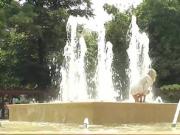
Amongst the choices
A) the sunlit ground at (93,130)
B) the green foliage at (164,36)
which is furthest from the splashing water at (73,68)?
the sunlit ground at (93,130)

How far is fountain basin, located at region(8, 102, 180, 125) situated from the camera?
13.3m

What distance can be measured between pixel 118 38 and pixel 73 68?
31.7 ft

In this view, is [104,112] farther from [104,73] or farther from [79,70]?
[79,70]

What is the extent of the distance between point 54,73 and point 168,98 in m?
11.2

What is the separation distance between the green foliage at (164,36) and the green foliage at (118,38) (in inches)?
78.4

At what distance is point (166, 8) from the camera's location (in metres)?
40.9

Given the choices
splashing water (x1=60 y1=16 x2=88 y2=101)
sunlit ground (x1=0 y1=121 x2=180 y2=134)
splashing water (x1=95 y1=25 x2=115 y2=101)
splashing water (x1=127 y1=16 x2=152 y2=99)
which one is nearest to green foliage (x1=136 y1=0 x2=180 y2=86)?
splashing water (x1=127 y1=16 x2=152 y2=99)

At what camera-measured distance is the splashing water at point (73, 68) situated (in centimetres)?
3192

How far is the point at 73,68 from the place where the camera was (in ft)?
116

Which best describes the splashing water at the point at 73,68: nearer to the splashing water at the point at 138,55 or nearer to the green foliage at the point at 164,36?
the splashing water at the point at 138,55

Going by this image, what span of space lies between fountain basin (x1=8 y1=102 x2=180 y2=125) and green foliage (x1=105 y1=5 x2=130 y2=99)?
85.3 feet

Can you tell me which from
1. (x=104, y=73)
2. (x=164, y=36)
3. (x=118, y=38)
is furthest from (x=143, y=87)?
(x=118, y=38)

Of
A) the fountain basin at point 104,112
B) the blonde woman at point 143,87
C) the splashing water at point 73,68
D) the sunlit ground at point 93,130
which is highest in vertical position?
the splashing water at point 73,68

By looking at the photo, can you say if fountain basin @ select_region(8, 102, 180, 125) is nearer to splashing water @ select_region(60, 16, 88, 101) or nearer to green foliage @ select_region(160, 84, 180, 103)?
splashing water @ select_region(60, 16, 88, 101)
